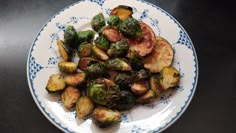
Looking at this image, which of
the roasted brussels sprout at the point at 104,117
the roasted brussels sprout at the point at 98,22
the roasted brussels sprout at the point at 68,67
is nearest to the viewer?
the roasted brussels sprout at the point at 104,117

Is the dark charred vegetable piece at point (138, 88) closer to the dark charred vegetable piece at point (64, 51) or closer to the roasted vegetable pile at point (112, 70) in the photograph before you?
the roasted vegetable pile at point (112, 70)

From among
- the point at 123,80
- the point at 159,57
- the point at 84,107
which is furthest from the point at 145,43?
the point at 84,107

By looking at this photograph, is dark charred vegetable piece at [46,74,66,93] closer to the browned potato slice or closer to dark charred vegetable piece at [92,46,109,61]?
dark charred vegetable piece at [92,46,109,61]

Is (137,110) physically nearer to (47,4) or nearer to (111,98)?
(111,98)

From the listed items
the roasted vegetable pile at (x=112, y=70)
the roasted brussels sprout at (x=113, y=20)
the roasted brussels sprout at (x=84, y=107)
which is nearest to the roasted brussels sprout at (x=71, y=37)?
the roasted vegetable pile at (x=112, y=70)

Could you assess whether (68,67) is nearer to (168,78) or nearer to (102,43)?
(102,43)

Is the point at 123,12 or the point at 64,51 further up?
the point at 123,12
